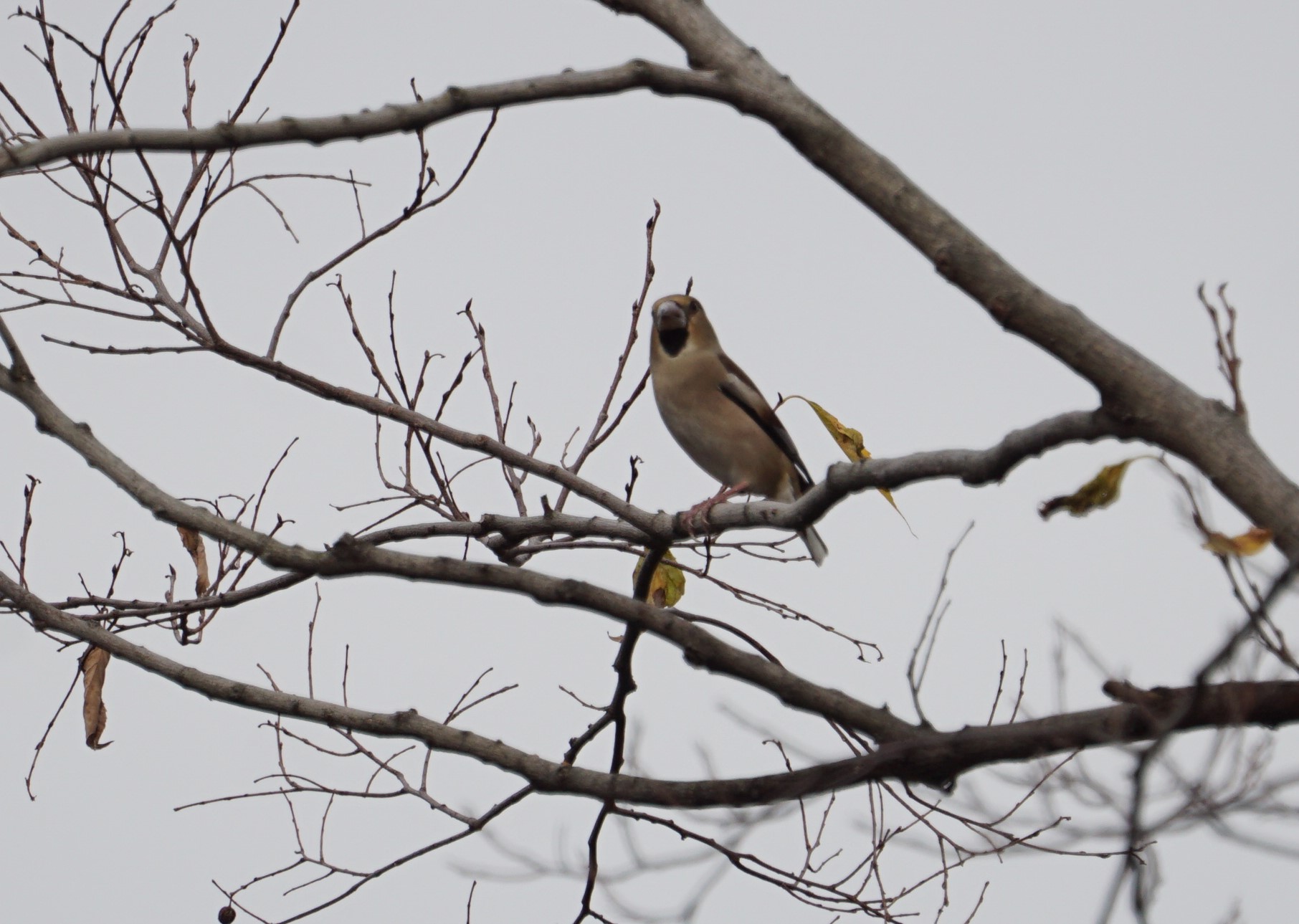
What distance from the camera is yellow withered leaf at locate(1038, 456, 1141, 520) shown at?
2.17 meters

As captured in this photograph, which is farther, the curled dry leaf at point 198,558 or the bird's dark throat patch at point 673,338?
the bird's dark throat patch at point 673,338

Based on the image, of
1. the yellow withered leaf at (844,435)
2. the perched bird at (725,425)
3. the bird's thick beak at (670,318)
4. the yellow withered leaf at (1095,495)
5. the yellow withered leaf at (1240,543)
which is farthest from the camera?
the bird's thick beak at (670,318)

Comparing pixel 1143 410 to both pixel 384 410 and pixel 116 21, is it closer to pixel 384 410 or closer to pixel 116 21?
pixel 384 410

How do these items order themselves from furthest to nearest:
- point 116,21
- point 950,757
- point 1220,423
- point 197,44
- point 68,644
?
1. point 197,44
2. point 116,21
3. point 68,644
4. point 950,757
5. point 1220,423

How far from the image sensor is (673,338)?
6.07 metres

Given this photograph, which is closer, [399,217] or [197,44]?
[399,217]

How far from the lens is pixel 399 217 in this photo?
12.1ft

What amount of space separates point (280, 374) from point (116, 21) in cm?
123

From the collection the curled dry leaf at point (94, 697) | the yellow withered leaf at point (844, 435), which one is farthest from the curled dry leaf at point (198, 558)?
the yellow withered leaf at point (844, 435)

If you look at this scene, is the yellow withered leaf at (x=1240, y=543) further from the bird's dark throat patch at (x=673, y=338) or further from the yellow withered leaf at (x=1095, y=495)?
the bird's dark throat patch at (x=673, y=338)

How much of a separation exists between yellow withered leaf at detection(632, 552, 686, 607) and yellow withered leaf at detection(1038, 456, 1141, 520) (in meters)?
1.80

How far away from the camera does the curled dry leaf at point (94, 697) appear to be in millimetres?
3564

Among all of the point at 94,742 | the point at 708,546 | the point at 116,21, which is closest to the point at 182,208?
the point at 116,21

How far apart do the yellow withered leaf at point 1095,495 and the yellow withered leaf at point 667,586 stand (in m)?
1.80
